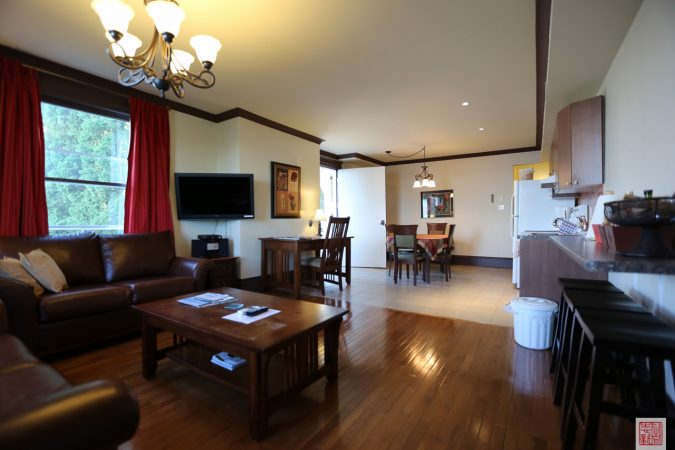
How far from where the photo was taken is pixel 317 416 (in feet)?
5.42

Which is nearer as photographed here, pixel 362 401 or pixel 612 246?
pixel 612 246

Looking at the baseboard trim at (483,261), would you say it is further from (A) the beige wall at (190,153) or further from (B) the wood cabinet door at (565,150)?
(A) the beige wall at (190,153)

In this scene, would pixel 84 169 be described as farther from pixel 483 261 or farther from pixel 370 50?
pixel 483 261

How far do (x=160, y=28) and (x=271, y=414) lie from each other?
7.10 ft

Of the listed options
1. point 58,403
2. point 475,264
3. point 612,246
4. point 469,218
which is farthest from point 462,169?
point 58,403

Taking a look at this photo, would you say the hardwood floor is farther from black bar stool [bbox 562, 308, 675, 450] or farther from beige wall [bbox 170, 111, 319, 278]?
beige wall [bbox 170, 111, 319, 278]

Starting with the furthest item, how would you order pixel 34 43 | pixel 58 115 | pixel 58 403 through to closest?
pixel 58 115, pixel 34 43, pixel 58 403

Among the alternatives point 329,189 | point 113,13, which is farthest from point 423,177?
point 113,13

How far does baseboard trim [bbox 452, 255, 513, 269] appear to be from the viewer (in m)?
6.57

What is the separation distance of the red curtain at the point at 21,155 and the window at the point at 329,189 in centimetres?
460

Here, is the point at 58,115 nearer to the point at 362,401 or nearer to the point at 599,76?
the point at 362,401

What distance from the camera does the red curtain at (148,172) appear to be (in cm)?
349

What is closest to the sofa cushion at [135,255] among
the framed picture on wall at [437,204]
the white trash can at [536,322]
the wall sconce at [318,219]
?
the wall sconce at [318,219]

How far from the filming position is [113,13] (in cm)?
167
